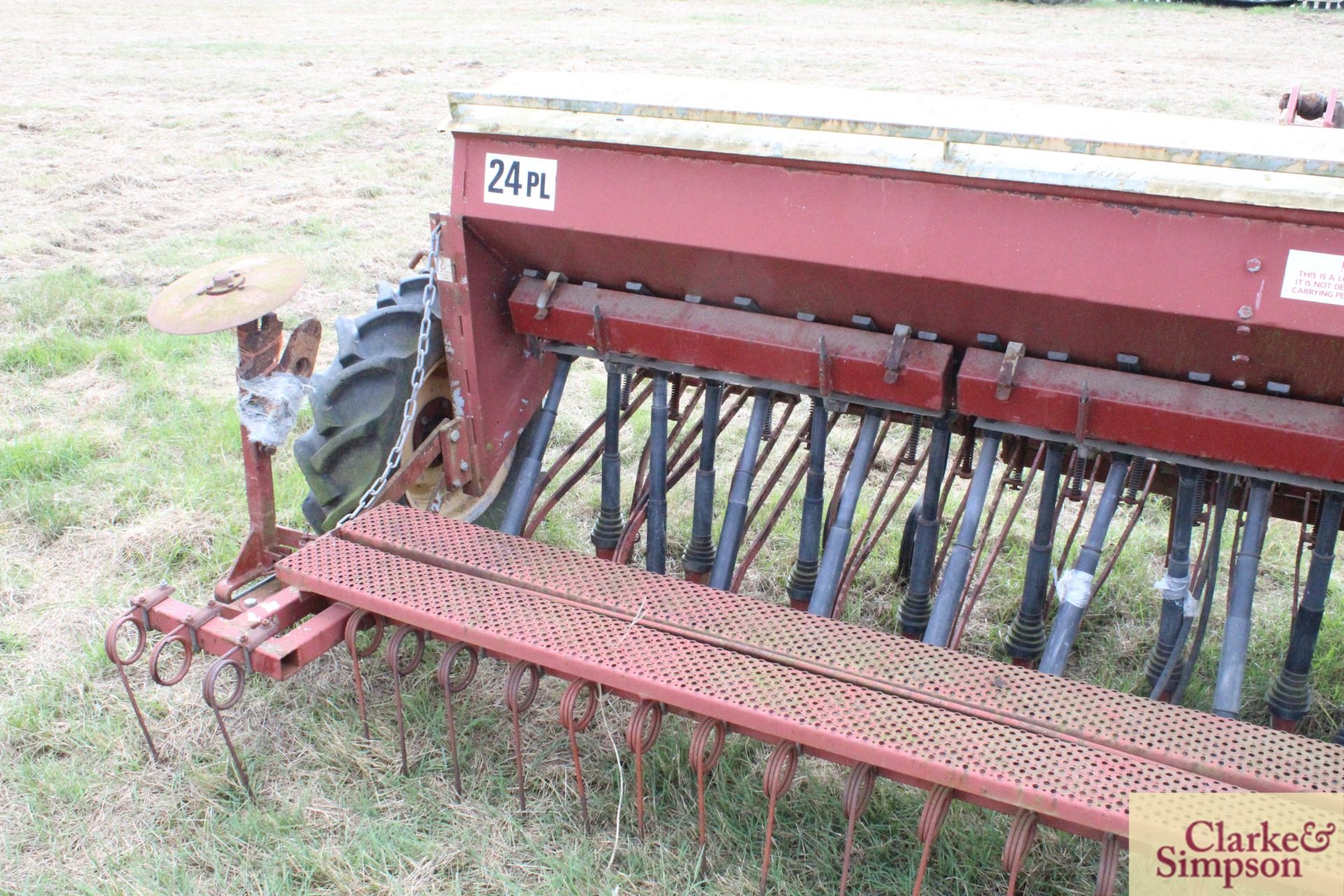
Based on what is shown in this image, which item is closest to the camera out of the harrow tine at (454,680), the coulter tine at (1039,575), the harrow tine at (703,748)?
the harrow tine at (703,748)

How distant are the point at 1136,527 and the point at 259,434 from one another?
2.75 m

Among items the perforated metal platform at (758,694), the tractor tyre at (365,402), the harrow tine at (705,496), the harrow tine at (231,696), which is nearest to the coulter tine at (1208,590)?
the perforated metal platform at (758,694)

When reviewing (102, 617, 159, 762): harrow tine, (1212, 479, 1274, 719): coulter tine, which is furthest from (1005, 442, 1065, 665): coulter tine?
(102, 617, 159, 762): harrow tine

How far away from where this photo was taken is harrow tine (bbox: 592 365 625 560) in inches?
118

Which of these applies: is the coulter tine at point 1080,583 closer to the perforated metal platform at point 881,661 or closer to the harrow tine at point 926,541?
the perforated metal platform at point 881,661

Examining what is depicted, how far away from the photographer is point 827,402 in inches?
108

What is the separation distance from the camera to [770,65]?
12492mm

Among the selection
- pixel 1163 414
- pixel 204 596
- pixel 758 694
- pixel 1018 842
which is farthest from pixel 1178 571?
pixel 204 596

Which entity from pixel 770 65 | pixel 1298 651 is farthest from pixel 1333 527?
pixel 770 65

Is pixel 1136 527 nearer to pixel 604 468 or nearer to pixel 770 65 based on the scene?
pixel 604 468

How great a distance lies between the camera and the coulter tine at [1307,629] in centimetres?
251

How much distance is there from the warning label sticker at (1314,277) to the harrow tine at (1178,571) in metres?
0.60

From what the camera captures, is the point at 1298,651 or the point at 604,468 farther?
the point at 604,468

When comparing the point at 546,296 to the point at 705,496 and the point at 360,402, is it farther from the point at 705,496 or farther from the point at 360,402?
the point at 705,496
